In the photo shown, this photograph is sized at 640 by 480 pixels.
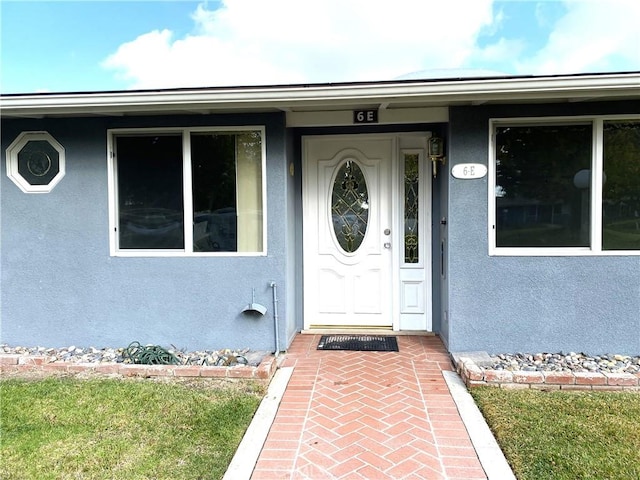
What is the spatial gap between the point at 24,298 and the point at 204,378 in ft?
8.16

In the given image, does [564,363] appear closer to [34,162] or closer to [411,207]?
[411,207]

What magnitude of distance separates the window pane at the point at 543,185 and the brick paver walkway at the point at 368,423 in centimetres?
154

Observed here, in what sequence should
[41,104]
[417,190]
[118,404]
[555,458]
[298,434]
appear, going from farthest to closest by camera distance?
[417,190], [41,104], [118,404], [298,434], [555,458]

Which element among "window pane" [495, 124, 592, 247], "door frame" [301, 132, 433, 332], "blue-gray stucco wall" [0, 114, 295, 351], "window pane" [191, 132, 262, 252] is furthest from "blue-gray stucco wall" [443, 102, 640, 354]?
"window pane" [191, 132, 262, 252]

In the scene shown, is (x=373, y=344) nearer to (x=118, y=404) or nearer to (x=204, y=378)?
(x=204, y=378)

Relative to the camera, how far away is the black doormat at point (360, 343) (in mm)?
4847

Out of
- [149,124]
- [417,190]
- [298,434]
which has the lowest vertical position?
[298,434]

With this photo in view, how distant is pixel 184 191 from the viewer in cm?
475

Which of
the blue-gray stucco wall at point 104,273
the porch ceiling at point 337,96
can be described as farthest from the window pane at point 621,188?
the blue-gray stucco wall at point 104,273

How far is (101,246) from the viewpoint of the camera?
4.86 meters

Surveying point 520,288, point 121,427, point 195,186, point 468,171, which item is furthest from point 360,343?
point 121,427

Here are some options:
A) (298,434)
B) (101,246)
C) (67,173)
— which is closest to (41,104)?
(67,173)

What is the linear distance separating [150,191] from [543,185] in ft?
13.1

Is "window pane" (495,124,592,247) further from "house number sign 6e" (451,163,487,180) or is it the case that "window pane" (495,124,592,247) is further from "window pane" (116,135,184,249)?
"window pane" (116,135,184,249)
